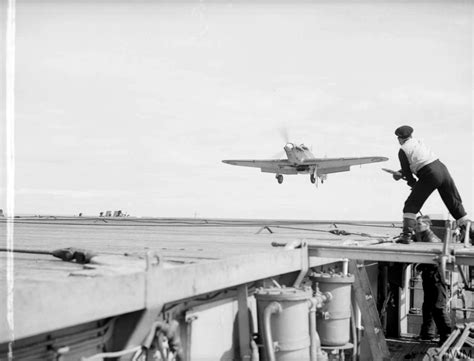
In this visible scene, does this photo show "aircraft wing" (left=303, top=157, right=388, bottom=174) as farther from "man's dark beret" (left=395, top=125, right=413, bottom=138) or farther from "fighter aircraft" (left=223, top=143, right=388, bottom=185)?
"man's dark beret" (left=395, top=125, right=413, bottom=138)

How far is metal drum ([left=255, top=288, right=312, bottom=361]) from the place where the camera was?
4754 millimetres

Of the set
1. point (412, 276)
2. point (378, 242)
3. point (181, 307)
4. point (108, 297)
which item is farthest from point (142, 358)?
point (412, 276)

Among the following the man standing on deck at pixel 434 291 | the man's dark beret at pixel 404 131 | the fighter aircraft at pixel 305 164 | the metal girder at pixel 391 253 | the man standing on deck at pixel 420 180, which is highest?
the fighter aircraft at pixel 305 164

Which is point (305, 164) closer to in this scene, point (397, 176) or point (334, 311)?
point (397, 176)

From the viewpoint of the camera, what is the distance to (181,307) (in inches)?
169

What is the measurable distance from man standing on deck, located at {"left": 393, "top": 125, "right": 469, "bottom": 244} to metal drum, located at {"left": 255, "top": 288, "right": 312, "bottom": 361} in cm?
359

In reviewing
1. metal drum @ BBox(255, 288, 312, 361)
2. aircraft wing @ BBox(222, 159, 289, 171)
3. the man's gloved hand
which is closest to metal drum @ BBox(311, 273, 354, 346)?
metal drum @ BBox(255, 288, 312, 361)

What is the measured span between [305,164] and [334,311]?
126 ft

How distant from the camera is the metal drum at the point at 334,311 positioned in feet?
19.4

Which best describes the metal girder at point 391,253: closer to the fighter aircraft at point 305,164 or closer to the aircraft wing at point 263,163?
the fighter aircraft at point 305,164

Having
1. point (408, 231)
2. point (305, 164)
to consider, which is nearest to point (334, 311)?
point (408, 231)

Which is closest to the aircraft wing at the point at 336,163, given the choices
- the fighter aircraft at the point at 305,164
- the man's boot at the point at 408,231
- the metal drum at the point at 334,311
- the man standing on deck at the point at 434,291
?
the fighter aircraft at the point at 305,164

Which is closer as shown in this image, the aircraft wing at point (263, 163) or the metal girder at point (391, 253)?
the metal girder at point (391, 253)

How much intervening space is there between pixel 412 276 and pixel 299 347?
838cm
